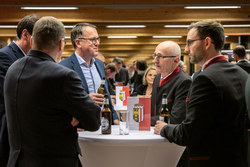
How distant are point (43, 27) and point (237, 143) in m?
1.34

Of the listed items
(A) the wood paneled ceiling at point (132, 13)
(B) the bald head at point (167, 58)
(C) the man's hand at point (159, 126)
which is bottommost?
(C) the man's hand at point (159, 126)

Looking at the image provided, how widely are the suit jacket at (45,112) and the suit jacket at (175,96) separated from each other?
896mm

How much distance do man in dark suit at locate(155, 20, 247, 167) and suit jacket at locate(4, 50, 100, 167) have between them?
0.61 meters

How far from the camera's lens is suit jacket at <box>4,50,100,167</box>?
160 cm

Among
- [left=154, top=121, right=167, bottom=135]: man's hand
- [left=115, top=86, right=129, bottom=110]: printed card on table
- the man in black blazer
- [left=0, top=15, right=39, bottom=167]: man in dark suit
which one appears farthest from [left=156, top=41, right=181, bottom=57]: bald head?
the man in black blazer

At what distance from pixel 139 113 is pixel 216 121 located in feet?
2.24

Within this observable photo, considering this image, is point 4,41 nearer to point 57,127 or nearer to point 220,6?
point 220,6

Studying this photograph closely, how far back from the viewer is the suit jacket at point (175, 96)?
2367 millimetres

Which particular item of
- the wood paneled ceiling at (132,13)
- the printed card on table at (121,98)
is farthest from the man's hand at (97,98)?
the wood paneled ceiling at (132,13)

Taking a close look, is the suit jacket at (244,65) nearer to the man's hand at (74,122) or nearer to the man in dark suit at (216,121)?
the man in dark suit at (216,121)

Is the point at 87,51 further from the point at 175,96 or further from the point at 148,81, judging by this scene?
the point at 148,81

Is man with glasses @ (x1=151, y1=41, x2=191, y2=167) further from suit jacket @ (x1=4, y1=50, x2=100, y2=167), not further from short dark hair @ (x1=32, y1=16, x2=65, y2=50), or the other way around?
short dark hair @ (x1=32, y1=16, x2=65, y2=50)

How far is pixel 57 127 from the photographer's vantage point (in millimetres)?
1626

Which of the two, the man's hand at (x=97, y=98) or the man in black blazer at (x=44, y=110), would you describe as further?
the man's hand at (x=97, y=98)
